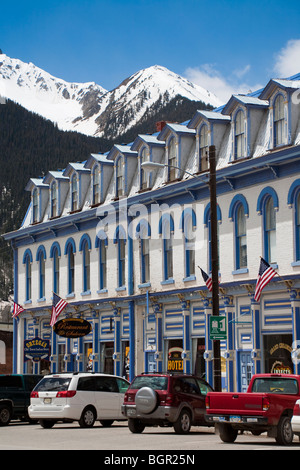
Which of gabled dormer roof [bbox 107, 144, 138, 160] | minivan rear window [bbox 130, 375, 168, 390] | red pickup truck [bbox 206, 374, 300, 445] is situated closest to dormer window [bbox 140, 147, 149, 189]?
gabled dormer roof [bbox 107, 144, 138, 160]

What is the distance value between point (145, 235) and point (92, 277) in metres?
5.05

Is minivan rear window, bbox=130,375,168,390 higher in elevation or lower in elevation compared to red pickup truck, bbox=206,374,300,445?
higher

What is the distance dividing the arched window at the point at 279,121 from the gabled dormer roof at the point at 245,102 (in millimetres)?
1116

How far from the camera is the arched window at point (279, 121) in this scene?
3061cm

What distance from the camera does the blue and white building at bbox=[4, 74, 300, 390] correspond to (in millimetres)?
30484

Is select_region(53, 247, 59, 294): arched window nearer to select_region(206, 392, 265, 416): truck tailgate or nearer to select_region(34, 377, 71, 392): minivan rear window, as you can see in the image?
select_region(34, 377, 71, 392): minivan rear window

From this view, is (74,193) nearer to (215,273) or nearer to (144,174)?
(144,174)

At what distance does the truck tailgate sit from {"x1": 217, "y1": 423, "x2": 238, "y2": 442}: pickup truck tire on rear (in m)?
0.36

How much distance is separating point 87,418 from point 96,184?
18818mm

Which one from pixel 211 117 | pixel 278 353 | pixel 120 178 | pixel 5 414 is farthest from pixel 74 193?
pixel 5 414

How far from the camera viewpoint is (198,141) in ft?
117

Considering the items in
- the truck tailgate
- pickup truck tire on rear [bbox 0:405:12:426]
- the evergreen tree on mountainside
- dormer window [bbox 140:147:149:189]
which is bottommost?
pickup truck tire on rear [bbox 0:405:12:426]

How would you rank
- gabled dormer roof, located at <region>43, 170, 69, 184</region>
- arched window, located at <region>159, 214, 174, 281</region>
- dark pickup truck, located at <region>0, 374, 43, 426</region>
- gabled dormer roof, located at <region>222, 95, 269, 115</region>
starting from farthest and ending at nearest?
gabled dormer roof, located at <region>43, 170, 69, 184</region>
arched window, located at <region>159, 214, 174, 281</region>
gabled dormer roof, located at <region>222, 95, 269, 115</region>
dark pickup truck, located at <region>0, 374, 43, 426</region>
